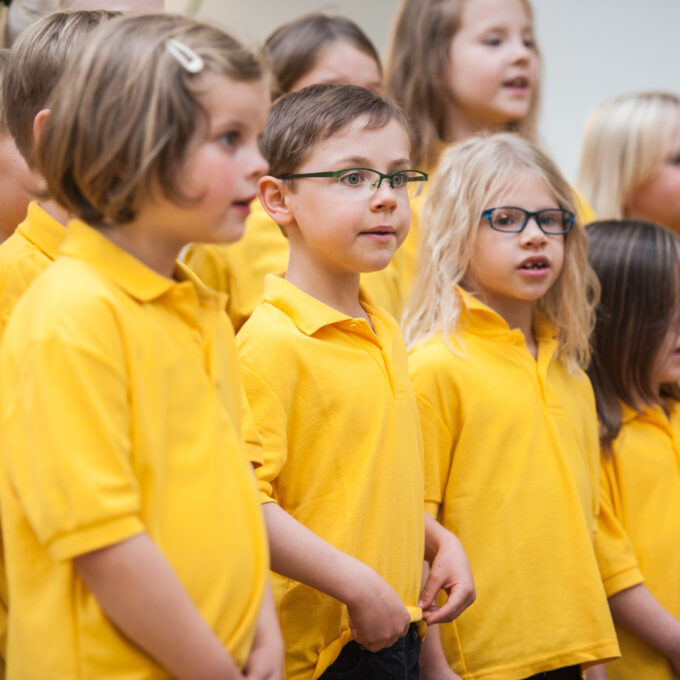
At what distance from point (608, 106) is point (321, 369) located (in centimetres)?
194

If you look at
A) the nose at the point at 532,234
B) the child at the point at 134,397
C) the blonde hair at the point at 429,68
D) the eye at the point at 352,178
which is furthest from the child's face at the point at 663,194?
the child at the point at 134,397

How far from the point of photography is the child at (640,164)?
9.80ft

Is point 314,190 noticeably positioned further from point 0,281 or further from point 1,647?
point 1,647

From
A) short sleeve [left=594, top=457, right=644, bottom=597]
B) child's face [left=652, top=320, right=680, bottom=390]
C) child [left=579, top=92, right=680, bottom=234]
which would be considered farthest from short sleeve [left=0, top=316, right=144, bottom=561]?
child [left=579, top=92, right=680, bottom=234]

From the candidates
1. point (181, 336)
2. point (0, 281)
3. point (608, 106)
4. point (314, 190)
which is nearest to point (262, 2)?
point (608, 106)

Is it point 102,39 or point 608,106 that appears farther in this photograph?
point 608,106

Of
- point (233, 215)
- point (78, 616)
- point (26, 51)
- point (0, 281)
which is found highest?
point (26, 51)

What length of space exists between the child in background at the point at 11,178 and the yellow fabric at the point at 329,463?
1.40 feet

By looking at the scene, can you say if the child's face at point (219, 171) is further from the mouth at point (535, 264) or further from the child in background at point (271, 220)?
the child in background at point (271, 220)

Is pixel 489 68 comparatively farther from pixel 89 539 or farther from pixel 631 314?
pixel 89 539

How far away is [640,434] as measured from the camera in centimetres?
227

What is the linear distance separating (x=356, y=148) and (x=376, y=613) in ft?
2.43

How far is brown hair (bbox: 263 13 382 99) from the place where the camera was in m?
2.56

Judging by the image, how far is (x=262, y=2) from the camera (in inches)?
148
